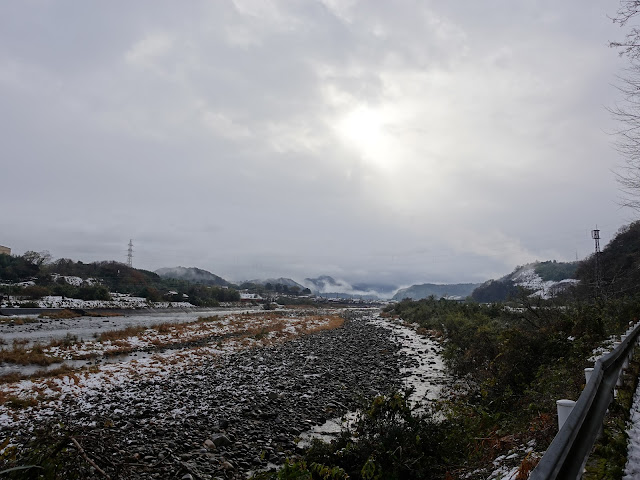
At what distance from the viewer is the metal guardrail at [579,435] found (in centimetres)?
240

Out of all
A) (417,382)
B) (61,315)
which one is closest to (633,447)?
(417,382)

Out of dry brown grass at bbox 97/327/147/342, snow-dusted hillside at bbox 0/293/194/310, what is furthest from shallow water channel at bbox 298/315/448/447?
snow-dusted hillside at bbox 0/293/194/310

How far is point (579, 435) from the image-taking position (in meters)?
3.18

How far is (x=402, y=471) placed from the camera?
6137mm

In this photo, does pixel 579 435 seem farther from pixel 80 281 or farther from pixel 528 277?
pixel 528 277

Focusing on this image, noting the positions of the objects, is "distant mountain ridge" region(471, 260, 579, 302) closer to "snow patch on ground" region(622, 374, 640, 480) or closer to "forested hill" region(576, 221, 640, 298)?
"forested hill" region(576, 221, 640, 298)

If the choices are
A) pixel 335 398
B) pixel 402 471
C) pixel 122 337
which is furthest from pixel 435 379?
pixel 122 337

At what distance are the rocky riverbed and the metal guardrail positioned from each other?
4.30m

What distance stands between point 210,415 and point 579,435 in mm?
9586

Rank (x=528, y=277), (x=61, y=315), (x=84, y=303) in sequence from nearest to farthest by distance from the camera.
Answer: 1. (x=61, y=315)
2. (x=84, y=303)
3. (x=528, y=277)

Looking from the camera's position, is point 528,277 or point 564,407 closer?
point 564,407

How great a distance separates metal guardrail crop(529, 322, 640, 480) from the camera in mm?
2403

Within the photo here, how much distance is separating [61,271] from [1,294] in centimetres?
4861

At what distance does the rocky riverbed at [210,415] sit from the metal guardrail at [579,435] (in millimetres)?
4300
